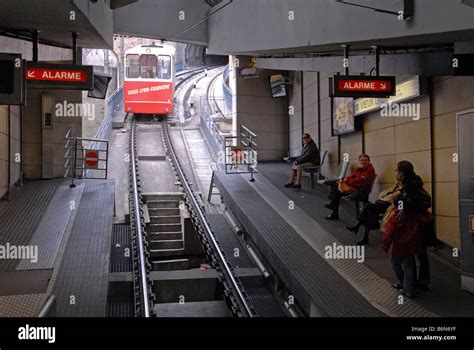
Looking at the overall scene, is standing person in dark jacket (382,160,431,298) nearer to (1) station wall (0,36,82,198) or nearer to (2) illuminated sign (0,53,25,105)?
(2) illuminated sign (0,53,25,105)

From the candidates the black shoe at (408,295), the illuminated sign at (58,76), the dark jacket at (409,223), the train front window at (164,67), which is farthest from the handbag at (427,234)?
the train front window at (164,67)

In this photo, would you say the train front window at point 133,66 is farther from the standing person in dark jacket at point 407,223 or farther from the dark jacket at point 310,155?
the standing person in dark jacket at point 407,223

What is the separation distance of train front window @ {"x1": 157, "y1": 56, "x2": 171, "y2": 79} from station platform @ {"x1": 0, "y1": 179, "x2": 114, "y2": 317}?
13.0 meters

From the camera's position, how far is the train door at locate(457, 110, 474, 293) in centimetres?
596

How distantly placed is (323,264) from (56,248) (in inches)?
144

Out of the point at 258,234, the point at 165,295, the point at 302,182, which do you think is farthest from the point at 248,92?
the point at 165,295

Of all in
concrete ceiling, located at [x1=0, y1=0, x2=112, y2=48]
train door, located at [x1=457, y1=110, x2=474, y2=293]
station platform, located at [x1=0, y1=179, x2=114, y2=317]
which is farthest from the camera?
train door, located at [x1=457, y1=110, x2=474, y2=293]

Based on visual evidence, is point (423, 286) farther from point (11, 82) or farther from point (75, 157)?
point (75, 157)

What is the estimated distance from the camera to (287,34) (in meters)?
8.78

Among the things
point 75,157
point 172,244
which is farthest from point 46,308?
point 75,157

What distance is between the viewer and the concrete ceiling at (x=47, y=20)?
5714 mm

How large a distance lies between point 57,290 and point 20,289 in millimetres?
421

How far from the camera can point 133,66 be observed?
2272 cm

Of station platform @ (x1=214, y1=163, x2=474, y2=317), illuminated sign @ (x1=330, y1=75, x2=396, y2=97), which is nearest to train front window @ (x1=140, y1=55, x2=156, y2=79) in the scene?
station platform @ (x1=214, y1=163, x2=474, y2=317)
